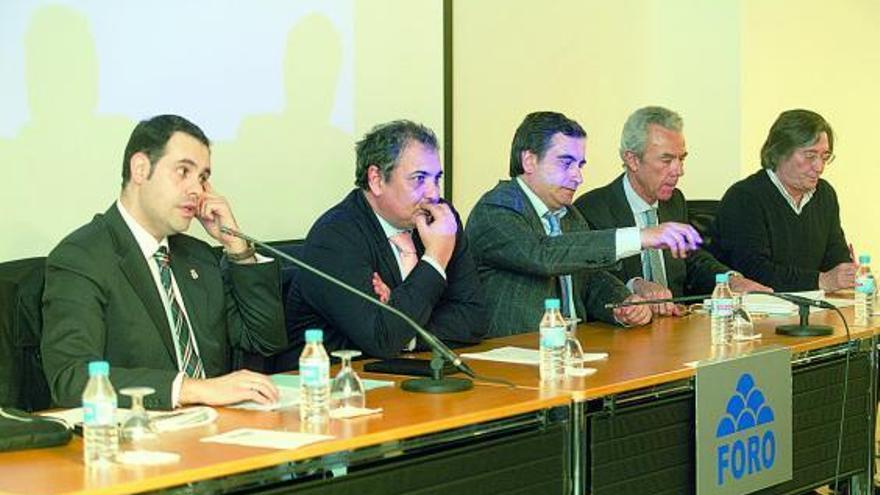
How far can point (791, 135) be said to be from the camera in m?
5.78

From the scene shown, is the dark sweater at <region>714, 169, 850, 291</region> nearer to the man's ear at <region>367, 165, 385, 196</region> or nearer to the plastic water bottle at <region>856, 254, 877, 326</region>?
the plastic water bottle at <region>856, 254, 877, 326</region>

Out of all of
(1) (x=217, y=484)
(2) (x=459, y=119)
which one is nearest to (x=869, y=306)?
(2) (x=459, y=119)

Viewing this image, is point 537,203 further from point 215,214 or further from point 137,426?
point 137,426

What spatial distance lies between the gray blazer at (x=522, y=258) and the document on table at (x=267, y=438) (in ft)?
5.68

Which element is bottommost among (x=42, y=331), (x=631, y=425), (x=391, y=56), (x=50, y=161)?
(x=631, y=425)

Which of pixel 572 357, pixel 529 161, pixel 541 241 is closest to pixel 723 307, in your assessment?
pixel 541 241

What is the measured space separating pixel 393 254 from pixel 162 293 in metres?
0.85

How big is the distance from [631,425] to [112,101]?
1.78m

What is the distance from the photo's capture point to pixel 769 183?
585 cm

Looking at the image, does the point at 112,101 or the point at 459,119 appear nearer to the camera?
the point at 112,101

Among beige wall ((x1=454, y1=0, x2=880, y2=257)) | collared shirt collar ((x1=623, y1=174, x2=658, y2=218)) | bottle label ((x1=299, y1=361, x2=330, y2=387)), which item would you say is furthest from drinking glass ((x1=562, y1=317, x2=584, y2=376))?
beige wall ((x1=454, y1=0, x2=880, y2=257))

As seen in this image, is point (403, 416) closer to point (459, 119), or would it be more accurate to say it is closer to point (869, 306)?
point (869, 306)

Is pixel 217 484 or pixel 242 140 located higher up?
pixel 242 140

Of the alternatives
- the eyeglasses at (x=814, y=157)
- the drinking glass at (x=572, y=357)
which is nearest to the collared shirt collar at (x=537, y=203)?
the drinking glass at (x=572, y=357)
